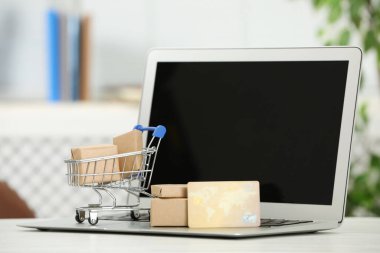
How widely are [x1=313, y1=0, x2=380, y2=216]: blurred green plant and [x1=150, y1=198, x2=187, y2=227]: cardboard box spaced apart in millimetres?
1651

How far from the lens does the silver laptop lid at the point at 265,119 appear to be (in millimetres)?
1313

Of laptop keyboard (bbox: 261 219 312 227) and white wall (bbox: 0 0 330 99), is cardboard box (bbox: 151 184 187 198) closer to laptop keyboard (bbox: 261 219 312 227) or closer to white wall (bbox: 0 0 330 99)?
laptop keyboard (bbox: 261 219 312 227)

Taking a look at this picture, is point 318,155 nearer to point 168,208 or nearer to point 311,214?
point 311,214

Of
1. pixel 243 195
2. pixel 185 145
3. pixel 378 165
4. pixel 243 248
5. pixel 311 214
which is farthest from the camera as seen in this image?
pixel 378 165

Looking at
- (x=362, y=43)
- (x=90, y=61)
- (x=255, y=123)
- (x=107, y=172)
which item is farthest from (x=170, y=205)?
(x=90, y=61)

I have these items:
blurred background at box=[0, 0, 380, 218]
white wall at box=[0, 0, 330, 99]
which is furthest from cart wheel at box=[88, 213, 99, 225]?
white wall at box=[0, 0, 330, 99]

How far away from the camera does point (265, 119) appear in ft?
4.51

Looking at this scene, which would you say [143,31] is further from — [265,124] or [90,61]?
[265,124]

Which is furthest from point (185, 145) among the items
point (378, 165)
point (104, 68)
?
point (104, 68)

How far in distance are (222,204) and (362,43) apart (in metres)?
1.90

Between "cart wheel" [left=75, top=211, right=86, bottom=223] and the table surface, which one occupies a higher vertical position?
"cart wheel" [left=75, top=211, right=86, bottom=223]

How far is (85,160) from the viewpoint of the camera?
1.22 m

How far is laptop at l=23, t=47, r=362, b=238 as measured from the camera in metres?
1.31

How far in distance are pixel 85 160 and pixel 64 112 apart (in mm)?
1947
